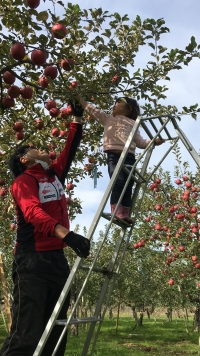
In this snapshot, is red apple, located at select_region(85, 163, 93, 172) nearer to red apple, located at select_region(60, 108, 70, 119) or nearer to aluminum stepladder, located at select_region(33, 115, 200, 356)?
red apple, located at select_region(60, 108, 70, 119)

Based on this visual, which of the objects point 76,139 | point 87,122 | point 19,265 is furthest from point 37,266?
point 87,122

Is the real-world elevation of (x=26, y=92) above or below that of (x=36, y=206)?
above

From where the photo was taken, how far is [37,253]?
2.80 meters

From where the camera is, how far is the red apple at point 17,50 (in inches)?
126

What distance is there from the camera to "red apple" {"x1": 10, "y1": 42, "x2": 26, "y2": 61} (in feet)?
10.5

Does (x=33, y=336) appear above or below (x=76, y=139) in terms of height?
below

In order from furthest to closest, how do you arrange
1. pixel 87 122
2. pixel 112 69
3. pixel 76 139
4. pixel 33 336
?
pixel 87 122 → pixel 112 69 → pixel 76 139 → pixel 33 336

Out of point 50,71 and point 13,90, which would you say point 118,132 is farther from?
point 13,90

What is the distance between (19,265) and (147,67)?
2.43 metres

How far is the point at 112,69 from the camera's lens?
13.4 ft

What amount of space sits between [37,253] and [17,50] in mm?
1561

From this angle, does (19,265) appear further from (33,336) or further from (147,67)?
(147,67)

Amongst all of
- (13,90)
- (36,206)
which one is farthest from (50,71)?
(36,206)

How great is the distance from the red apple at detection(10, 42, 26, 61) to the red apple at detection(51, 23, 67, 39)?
27 cm
